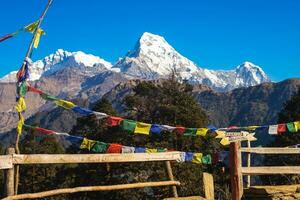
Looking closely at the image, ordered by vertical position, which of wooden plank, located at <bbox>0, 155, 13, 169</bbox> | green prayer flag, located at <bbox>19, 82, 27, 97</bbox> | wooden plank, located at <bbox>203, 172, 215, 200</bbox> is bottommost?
wooden plank, located at <bbox>203, 172, 215, 200</bbox>

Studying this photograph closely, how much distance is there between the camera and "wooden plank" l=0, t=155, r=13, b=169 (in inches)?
368

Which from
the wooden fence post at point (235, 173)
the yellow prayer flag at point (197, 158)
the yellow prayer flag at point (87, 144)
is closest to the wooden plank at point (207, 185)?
the wooden fence post at point (235, 173)

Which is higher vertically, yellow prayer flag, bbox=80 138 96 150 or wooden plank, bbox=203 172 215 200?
yellow prayer flag, bbox=80 138 96 150

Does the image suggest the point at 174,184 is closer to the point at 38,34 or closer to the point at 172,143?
the point at 38,34

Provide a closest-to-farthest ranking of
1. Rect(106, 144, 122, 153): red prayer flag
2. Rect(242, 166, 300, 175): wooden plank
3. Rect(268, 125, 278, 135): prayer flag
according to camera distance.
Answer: Rect(242, 166, 300, 175): wooden plank < Rect(268, 125, 278, 135): prayer flag < Rect(106, 144, 122, 153): red prayer flag

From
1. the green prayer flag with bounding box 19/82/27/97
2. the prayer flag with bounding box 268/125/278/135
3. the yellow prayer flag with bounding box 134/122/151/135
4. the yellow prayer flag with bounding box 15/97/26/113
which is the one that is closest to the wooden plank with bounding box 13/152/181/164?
the yellow prayer flag with bounding box 134/122/151/135

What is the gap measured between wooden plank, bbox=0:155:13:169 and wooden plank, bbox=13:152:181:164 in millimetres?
97

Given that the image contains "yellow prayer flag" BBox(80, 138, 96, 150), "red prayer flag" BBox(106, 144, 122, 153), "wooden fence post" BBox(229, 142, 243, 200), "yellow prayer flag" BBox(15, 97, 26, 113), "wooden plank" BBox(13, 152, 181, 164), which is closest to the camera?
"wooden plank" BBox(13, 152, 181, 164)

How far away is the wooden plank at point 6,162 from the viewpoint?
936cm

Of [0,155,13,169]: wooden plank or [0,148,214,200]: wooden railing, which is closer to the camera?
[0,155,13,169]: wooden plank

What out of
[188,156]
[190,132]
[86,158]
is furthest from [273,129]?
[86,158]

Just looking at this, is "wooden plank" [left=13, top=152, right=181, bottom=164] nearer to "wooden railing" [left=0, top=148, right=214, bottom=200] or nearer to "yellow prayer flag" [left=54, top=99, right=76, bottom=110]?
"wooden railing" [left=0, top=148, right=214, bottom=200]

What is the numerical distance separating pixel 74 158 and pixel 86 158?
0.97 feet

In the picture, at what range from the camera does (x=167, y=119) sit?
140 ft
